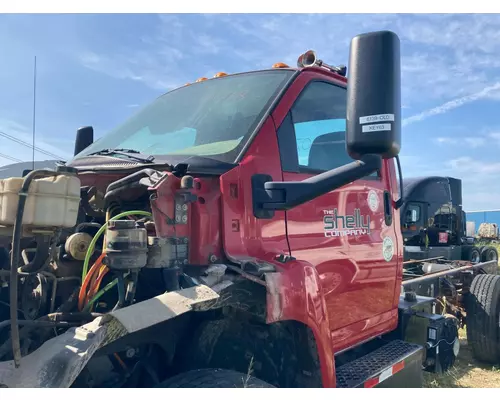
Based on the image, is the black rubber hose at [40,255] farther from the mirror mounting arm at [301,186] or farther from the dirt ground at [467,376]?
the dirt ground at [467,376]

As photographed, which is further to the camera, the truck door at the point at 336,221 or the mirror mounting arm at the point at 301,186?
the truck door at the point at 336,221

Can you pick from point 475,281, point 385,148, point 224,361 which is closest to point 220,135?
point 385,148

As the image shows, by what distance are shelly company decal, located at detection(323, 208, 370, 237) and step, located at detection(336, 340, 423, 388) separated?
822 mm

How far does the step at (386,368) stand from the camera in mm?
2854

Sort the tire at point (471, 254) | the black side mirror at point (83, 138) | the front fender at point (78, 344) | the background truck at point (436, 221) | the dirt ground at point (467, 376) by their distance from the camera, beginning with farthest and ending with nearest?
1. the tire at point (471, 254)
2. the background truck at point (436, 221)
3. the dirt ground at point (467, 376)
4. the black side mirror at point (83, 138)
5. the front fender at point (78, 344)

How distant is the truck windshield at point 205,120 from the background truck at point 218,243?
0.04 ft

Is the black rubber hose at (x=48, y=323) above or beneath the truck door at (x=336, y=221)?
beneath

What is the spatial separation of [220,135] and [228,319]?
0.97m

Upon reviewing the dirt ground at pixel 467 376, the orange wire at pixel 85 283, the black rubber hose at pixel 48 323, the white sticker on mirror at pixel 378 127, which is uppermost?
the white sticker on mirror at pixel 378 127

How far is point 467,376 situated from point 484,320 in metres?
0.68

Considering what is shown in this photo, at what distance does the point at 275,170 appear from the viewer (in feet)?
8.70

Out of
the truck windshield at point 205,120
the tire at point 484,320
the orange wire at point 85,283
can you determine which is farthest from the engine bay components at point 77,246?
the tire at point 484,320

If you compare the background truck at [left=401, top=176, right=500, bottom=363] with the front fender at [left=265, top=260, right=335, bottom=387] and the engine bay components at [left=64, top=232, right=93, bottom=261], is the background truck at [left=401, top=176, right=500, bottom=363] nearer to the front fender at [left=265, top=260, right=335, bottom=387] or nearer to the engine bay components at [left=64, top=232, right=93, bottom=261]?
the front fender at [left=265, top=260, right=335, bottom=387]

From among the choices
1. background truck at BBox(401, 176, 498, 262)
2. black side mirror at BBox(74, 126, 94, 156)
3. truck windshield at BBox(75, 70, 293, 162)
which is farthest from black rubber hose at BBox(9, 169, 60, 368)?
background truck at BBox(401, 176, 498, 262)
